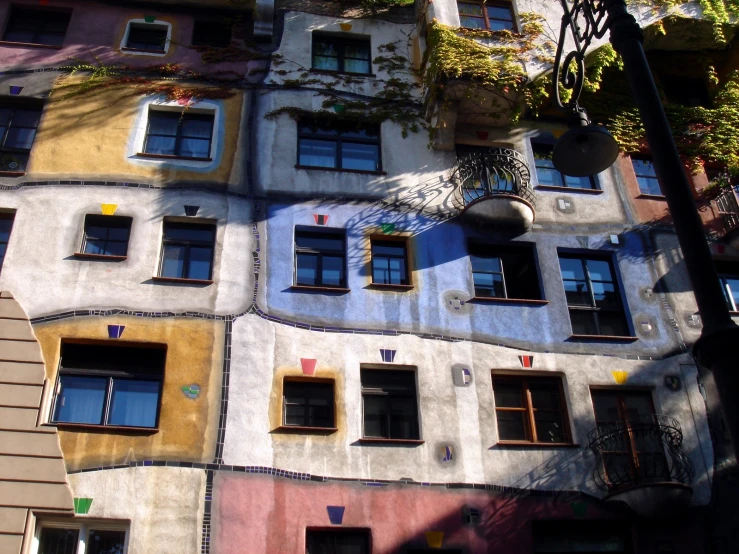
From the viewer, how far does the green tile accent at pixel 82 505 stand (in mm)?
10531

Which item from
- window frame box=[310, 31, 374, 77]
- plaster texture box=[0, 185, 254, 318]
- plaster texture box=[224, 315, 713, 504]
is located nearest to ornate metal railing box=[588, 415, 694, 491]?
plaster texture box=[224, 315, 713, 504]

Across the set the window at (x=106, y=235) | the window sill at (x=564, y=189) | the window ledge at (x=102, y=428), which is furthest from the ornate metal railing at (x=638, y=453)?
the window at (x=106, y=235)

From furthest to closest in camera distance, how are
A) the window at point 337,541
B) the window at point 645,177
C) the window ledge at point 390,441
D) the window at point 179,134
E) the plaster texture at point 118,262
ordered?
the window at point 645,177, the window at point 179,134, the plaster texture at point 118,262, the window ledge at point 390,441, the window at point 337,541

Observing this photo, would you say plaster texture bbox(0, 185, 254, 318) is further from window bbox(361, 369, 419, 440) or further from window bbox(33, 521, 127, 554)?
window bbox(33, 521, 127, 554)

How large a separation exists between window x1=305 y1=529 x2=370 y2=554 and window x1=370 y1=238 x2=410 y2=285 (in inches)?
170

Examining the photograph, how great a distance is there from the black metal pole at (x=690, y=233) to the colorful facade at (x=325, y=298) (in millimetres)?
7280

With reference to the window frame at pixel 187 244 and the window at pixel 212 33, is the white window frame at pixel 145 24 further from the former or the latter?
the window frame at pixel 187 244

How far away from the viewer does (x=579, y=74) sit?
7.54 meters

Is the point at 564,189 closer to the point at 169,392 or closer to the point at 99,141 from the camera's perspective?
the point at 169,392

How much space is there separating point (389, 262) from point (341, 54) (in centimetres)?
569

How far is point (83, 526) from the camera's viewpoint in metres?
10.6

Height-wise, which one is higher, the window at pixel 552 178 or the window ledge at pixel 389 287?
the window at pixel 552 178

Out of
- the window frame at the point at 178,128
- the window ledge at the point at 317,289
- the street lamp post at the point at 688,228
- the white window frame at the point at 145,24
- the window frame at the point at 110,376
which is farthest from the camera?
the white window frame at the point at 145,24

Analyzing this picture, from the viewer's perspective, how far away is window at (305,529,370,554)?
11.0 meters
